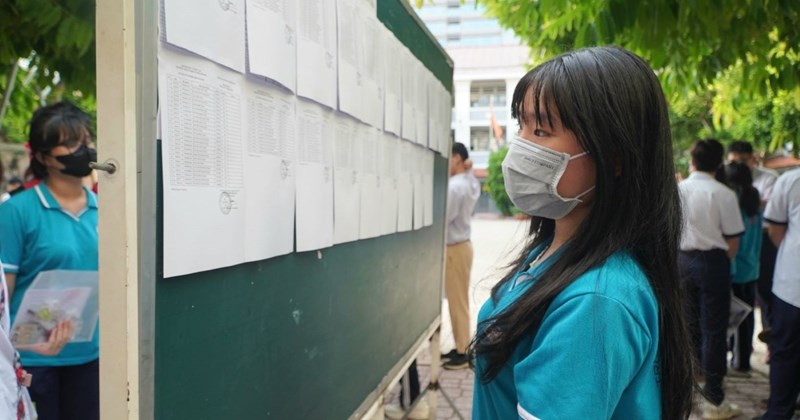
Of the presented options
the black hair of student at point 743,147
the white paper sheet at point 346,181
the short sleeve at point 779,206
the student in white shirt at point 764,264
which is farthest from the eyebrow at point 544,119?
the black hair of student at point 743,147

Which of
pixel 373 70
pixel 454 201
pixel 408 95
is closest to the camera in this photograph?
pixel 373 70

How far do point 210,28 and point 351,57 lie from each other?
73 centimetres

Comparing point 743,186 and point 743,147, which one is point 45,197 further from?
point 743,147

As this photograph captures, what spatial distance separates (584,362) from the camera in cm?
98

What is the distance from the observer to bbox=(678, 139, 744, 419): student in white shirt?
14.1 feet

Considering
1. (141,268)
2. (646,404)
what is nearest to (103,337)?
(141,268)

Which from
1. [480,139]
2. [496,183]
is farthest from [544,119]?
[480,139]

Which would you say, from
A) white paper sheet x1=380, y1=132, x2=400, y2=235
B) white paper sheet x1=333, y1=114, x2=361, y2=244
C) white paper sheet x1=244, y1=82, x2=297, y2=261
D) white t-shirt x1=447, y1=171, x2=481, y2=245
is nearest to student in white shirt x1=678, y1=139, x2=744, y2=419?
white t-shirt x1=447, y1=171, x2=481, y2=245

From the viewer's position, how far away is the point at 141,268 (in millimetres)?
983

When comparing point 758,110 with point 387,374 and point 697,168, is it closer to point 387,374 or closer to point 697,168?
point 697,168

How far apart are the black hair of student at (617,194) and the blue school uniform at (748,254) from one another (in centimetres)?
450

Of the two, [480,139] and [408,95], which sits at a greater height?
[480,139]

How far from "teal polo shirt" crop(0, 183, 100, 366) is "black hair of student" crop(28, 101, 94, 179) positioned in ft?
0.59

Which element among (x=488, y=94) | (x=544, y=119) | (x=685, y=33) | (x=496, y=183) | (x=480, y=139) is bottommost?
(x=496, y=183)
